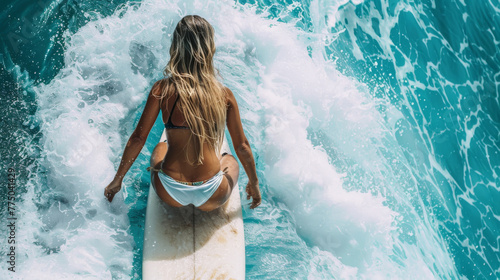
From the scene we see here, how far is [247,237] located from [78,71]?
2398 mm

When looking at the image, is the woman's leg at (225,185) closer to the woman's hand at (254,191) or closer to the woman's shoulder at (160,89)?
the woman's hand at (254,191)

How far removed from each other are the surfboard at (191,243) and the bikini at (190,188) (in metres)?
0.30

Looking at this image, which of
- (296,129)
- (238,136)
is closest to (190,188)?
(238,136)

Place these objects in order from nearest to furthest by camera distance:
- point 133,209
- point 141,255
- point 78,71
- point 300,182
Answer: point 141,255
point 133,209
point 300,182
point 78,71

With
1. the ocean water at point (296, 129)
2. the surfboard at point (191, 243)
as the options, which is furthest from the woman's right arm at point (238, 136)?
the ocean water at point (296, 129)

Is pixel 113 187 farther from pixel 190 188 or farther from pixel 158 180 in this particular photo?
pixel 190 188

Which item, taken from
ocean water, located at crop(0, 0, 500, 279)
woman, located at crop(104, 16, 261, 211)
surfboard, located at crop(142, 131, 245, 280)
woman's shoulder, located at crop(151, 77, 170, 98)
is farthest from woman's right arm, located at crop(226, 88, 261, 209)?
ocean water, located at crop(0, 0, 500, 279)

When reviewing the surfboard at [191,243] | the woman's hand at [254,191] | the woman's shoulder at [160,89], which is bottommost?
the surfboard at [191,243]

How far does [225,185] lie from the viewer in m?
2.92

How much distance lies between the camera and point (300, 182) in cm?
400

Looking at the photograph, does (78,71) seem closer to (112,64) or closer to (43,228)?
(112,64)

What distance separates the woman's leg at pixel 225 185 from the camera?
2.92 metres

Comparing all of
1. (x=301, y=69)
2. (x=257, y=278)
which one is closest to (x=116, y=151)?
(x=257, y=278)

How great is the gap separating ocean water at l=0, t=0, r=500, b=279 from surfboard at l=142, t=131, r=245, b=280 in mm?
261
